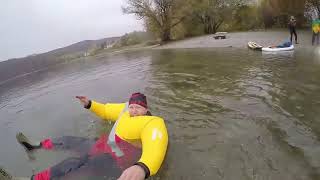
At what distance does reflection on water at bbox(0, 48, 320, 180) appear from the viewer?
17.5ft

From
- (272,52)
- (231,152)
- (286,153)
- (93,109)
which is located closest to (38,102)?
(93,109)

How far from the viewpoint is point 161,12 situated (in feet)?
119

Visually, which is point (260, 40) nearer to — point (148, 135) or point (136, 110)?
point (136, 110)

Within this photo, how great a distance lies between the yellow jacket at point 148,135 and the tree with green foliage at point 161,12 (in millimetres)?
31325

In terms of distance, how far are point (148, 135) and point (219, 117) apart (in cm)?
326

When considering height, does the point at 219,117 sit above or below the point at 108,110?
below

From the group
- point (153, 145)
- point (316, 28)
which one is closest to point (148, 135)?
point (153, 145)

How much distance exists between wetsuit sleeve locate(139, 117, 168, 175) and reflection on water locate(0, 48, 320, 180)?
0.81 metres

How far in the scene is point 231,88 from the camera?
406 inches

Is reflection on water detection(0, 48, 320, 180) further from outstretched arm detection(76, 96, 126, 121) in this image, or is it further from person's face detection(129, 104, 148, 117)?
person's face detection(129, 104, 148, 117)

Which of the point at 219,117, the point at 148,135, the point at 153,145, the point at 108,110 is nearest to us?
the point at 153,145

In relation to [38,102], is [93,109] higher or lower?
higher

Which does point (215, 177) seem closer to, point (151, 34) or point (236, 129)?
point (236, 129)

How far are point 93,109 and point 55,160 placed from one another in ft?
4.57
